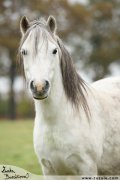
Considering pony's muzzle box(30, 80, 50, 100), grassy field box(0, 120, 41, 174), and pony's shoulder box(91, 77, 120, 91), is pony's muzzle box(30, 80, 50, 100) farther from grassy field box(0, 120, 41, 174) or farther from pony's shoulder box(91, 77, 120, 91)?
grassy field box(0, 120, 41, 174)

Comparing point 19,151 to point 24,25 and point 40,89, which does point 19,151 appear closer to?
point 24,25

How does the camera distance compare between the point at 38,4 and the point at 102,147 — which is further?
the point at 38,4

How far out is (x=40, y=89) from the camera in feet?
14.7

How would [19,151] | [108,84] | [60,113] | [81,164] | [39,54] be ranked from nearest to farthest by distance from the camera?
1. [39,54]
2. [81,164]
3. [60,113]
4. [108,84]
5. [19,151]

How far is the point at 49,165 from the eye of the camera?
5.11 metres

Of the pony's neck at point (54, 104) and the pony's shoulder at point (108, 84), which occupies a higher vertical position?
the pony's shoulder at point (108, 84)

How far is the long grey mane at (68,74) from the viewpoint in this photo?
493cm

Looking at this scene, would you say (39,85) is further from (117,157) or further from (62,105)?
(117,157)

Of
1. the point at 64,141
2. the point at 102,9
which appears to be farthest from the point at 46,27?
the point at 102,9

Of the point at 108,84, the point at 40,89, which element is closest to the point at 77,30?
the point at 108,84

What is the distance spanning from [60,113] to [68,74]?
1.33 ft

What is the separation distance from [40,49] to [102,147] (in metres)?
1.31

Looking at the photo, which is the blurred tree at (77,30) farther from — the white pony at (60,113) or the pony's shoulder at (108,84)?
the white pony at (60,113)

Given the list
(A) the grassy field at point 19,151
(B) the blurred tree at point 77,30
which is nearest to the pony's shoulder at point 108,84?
(A) the grassy field at point 19,151
